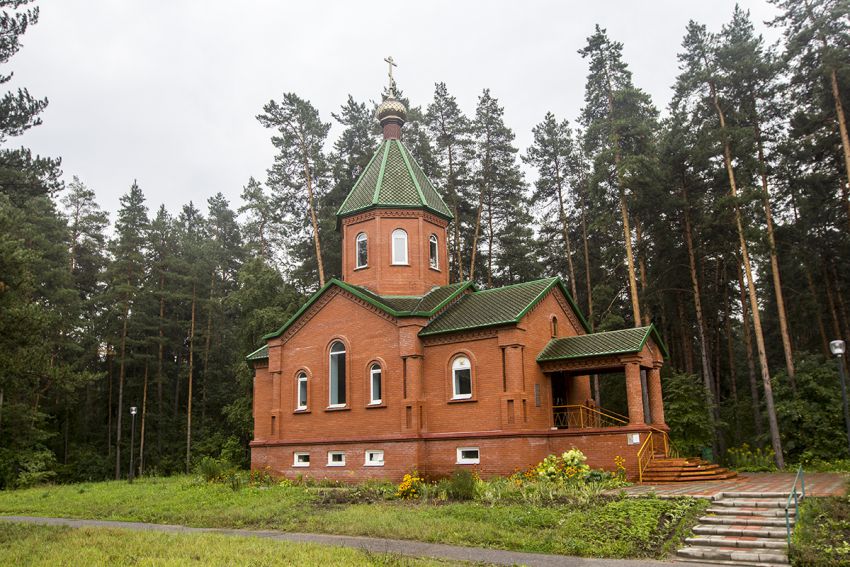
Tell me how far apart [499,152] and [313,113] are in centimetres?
970

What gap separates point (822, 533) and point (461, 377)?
1050 centimetres

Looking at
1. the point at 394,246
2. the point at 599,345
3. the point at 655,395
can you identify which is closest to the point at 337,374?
the point at 394,246

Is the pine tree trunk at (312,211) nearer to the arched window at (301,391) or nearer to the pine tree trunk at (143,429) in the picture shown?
the arched window at (301,391)

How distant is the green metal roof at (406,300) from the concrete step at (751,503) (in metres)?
9.72

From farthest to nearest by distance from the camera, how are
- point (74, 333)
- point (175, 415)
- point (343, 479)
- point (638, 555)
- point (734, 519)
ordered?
1. point (175, 415)
2. point (74, 333)
3. point (343, 479)
4. point (734, 519)
5. point (638, 555)

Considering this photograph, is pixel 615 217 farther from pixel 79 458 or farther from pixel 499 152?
pixel 79 458

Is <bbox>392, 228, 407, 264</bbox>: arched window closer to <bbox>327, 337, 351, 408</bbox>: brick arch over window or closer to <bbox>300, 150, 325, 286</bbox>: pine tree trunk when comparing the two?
<bbox>327, 337, 351, 408</bbox>: brick arch over window

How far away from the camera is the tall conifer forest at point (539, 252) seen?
22.8 meters

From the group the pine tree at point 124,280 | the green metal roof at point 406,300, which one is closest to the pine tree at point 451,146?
the green metal roof at point 406,300

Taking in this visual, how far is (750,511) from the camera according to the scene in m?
11.8

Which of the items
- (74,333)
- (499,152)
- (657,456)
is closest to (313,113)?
(499,152)

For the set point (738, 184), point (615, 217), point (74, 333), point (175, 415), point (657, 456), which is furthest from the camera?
point (175, 415)

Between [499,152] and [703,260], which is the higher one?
[499,152]

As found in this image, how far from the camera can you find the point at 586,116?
2736cm
